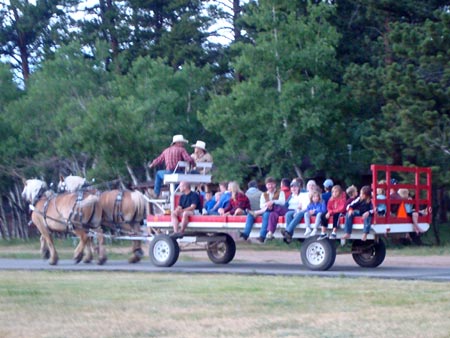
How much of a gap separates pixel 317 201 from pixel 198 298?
558cm

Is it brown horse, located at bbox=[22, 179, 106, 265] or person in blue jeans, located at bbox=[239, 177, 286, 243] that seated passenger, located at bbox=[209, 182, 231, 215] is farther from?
brown horse, located at bbox=[22, 179, 106, 265]

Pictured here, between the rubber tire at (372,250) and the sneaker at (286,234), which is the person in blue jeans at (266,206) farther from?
the rubber tire at (372,250)

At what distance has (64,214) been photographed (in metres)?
22.4

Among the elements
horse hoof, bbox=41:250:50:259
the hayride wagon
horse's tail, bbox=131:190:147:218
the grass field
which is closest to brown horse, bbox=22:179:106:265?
horse hoof, bbox=41:250:50:259

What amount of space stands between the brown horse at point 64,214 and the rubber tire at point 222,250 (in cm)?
270

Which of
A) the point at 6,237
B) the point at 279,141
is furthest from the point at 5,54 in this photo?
the point at 279,141

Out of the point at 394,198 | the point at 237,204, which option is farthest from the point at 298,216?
the point at 394,198

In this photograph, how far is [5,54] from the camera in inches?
2050

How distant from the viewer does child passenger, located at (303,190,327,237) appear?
18656 mm

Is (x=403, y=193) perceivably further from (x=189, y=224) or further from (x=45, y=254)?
(x=45, y=254)

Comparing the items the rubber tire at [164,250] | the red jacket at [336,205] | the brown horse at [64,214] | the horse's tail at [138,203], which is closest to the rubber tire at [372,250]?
the red jacket at [336,205]

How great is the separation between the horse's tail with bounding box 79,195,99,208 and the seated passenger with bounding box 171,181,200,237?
110 inches

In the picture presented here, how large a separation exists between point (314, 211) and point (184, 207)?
333 centimetres

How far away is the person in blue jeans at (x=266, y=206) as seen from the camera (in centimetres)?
1922
